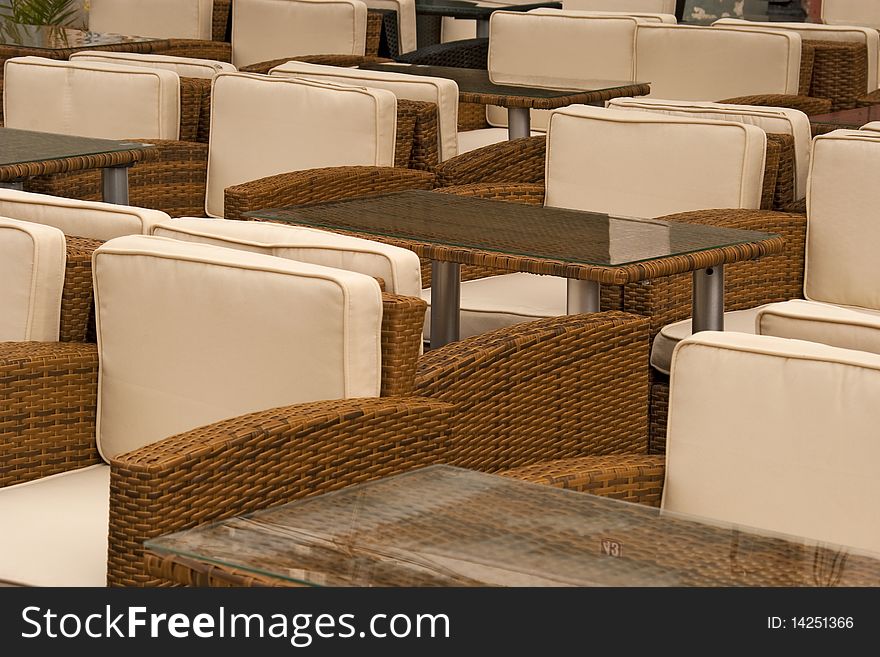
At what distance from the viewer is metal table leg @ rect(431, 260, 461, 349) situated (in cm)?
330

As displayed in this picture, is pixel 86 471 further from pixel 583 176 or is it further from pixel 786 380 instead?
pixel 583 176

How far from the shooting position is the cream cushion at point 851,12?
745 centimetres

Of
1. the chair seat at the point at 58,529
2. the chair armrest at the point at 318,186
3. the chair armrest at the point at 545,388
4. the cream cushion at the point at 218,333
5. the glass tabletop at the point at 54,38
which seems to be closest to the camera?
the chair seat at the point at 58,529

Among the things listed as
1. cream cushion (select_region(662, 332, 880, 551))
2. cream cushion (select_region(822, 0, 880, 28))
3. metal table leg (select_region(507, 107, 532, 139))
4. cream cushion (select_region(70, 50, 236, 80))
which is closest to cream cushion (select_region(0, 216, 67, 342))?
cream cushion (select_region(662, 332, 880, 551))

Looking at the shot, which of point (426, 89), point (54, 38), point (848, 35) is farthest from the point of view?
point (54, 38)

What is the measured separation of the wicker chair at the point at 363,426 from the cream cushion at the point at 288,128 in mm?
1644

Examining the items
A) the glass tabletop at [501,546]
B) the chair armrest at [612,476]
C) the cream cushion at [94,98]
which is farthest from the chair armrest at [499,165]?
the glass tabletop at [501,546]

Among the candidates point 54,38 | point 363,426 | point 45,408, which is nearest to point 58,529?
point 45,408

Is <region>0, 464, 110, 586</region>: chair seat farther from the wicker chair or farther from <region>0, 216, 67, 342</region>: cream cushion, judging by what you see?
<region>0, 216, 67, 342</region>: cream cushion

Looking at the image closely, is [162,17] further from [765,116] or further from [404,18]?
[765,116]

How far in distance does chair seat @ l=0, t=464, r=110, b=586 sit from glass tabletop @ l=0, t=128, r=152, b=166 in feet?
4.57

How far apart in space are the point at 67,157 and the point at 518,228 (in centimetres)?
118

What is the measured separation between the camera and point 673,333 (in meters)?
3.32

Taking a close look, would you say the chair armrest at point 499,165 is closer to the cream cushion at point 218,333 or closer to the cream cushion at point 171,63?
the cream cushion at point 171,63
